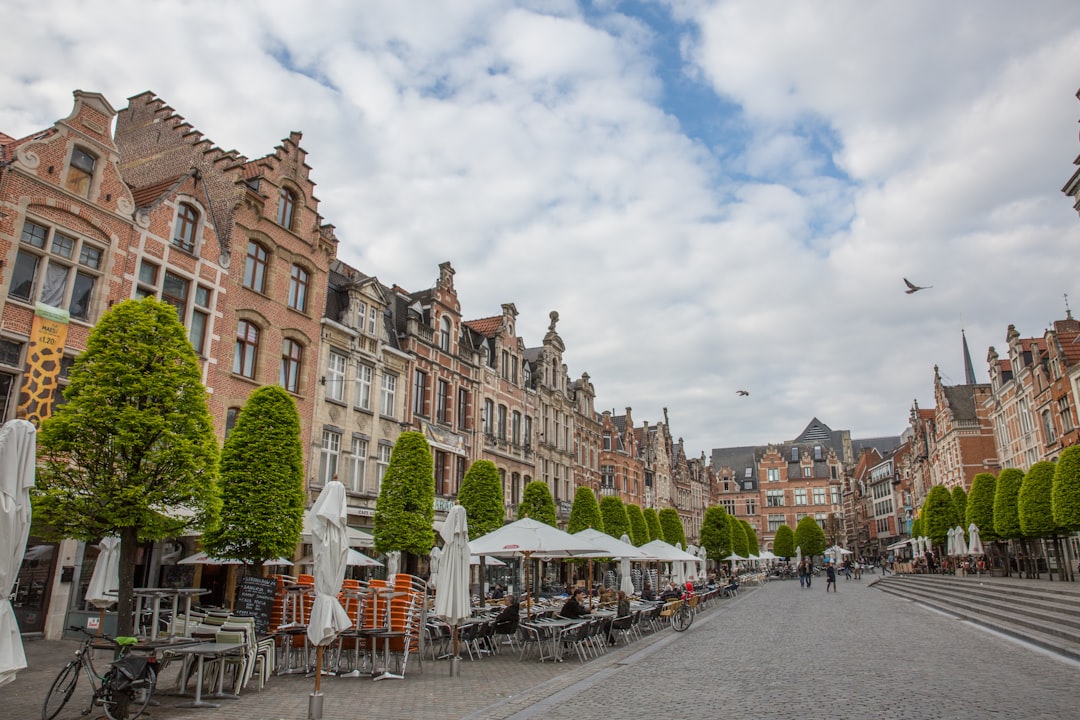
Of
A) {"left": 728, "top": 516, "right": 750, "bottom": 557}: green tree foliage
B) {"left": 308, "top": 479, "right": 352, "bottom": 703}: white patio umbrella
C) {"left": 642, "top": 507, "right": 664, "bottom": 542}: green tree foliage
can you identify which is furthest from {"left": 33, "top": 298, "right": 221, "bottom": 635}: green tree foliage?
{"left": 728, "top": 516, "right": 750, "bottom": 557}: green tree foliage

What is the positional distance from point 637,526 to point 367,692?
29.8 m

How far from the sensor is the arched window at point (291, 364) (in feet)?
80.7

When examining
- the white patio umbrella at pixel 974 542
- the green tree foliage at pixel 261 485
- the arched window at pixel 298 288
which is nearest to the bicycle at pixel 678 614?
the green tree foliage at pixel 261 485

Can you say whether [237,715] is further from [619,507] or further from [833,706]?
[619,507]

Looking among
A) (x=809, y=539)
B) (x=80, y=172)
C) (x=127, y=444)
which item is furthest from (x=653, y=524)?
(x=809, y=539)

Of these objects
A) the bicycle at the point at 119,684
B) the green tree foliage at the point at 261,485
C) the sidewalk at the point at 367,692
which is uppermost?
the green tree foliage at the point at 261,485

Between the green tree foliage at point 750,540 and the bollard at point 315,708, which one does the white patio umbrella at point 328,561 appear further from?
the green tree foliage at point 750,540

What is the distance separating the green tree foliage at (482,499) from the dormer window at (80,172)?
1514 cm

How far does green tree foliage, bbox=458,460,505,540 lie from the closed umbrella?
554 inches

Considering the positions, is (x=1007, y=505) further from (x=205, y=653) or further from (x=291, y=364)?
(x=205, y=653)

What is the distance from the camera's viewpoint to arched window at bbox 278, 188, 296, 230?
25516mm

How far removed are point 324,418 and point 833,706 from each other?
802 inches

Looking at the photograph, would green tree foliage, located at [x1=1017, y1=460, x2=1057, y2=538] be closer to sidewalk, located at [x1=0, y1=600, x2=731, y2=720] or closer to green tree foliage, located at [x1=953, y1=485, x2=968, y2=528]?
green tree foliage, located at [x1=953, y1=485, x2=968, y2=528]

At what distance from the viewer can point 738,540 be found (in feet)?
195
